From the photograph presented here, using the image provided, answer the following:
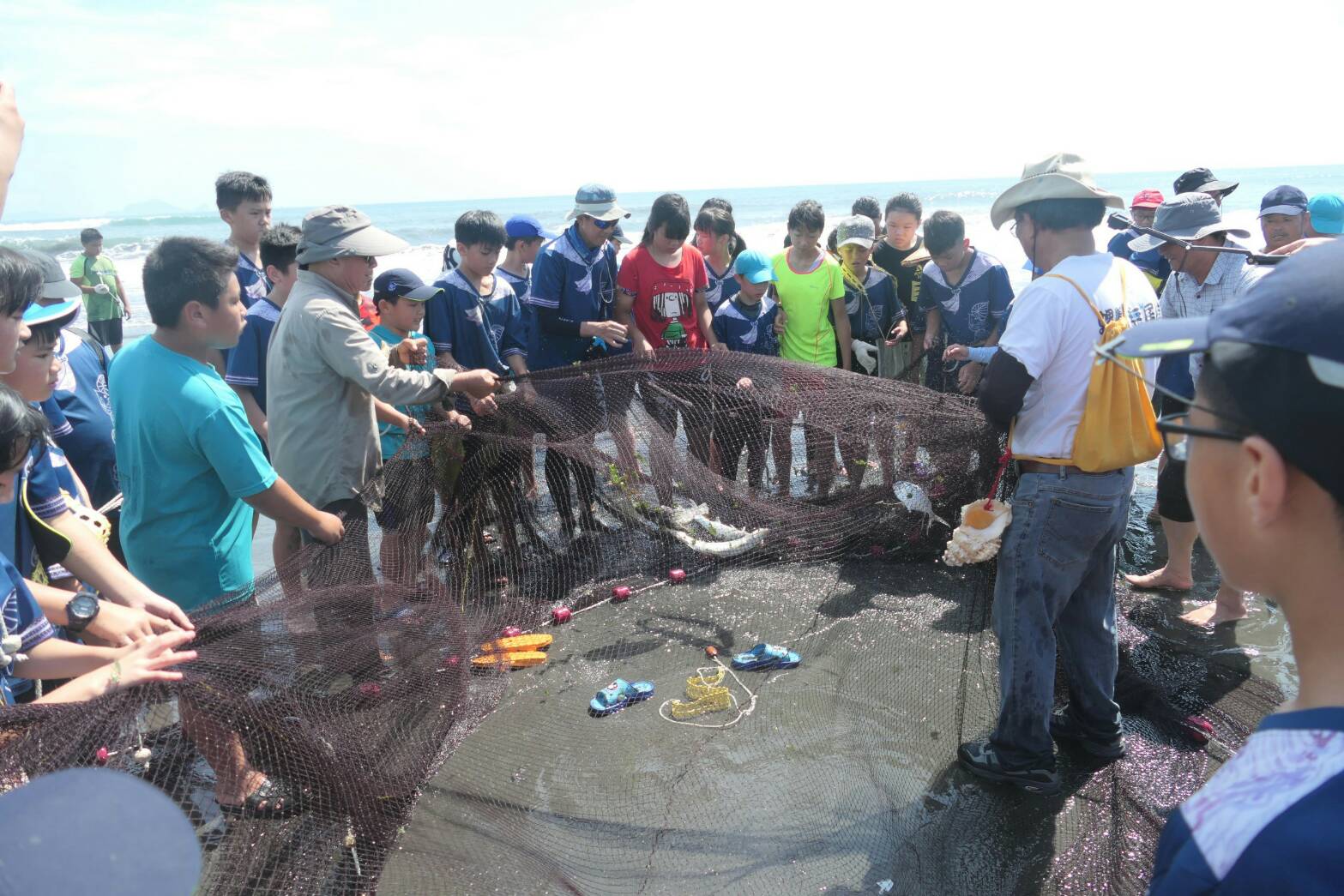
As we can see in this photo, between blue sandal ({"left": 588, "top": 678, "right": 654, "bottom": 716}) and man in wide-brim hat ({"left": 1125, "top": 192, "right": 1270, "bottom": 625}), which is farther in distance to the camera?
man in wide-brim hat ({"left": 1125, "top": 192, "right": 1270, "bottom": 625})

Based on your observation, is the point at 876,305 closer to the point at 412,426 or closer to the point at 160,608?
the point at 412,426

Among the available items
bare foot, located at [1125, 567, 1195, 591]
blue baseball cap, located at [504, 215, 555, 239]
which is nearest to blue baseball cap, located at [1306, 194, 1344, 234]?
bare foot, located at [1125, 567, 1195, 591]

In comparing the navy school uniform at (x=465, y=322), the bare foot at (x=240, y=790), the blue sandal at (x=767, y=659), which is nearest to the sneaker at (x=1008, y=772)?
the blue sandal at (x=767, y=659)

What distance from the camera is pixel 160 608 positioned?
2.64 metres

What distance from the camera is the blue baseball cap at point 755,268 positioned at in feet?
19.7

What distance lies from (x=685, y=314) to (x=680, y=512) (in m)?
1.71

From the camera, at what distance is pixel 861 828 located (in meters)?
3.05

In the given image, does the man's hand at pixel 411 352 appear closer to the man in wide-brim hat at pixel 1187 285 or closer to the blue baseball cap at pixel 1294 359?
the man in wide-brim hat at pixel 1187 285

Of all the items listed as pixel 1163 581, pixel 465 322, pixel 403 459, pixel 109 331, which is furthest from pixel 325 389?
pixel 109 331

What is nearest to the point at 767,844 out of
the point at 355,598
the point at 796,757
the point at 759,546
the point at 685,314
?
the point at 796,757

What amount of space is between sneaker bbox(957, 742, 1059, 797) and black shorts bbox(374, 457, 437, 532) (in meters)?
2.80

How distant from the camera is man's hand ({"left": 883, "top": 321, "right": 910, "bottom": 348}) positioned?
255 inches

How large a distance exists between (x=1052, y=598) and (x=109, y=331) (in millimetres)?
13908

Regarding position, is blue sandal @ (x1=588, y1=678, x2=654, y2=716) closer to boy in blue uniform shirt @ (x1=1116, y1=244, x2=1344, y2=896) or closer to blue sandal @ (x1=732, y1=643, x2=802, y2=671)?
blue sandal @ (x1=732, y1=643, x2=802, y2=671)
